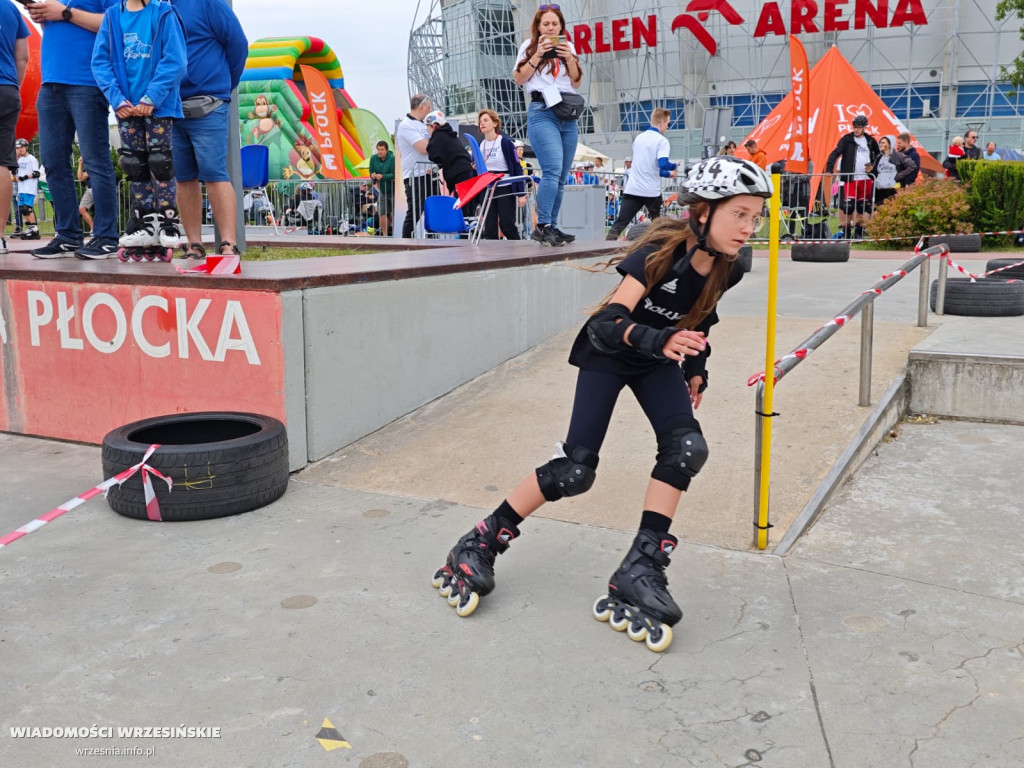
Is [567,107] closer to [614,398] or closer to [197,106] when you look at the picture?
[197,106]

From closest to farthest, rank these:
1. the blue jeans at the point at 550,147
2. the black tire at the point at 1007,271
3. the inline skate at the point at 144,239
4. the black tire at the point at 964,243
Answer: the inline skate at the point at 144,239 → the blue jeans at the point at 550,147 → the black tire at the point at 1007,271 → the black tire at the point at 964,243

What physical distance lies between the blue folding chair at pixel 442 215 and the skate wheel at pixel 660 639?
8.02m

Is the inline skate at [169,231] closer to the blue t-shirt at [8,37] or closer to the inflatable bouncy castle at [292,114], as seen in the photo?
the blue t-shirt at [8,37]

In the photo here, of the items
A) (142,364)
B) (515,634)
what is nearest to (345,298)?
(142,364)

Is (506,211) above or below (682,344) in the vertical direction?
above

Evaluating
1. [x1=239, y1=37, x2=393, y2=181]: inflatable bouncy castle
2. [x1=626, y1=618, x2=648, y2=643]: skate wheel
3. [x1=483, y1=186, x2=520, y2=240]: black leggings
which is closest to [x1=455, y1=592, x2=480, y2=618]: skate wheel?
[x1=626, y1=618, x2=648, y2=643]: skate wheel

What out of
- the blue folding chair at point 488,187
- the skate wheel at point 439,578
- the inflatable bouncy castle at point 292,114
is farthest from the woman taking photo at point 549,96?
the inflatable bouncy castle at point 292,114

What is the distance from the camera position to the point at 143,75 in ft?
19.4

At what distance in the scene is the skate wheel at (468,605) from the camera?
3.25 meters

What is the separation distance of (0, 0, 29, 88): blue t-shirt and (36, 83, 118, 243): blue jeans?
0.34 meters

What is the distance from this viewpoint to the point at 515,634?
3127 mm

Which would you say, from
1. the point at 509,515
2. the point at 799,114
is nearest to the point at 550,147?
the point at 509,515

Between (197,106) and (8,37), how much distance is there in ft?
5.54

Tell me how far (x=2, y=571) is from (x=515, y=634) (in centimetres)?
209
